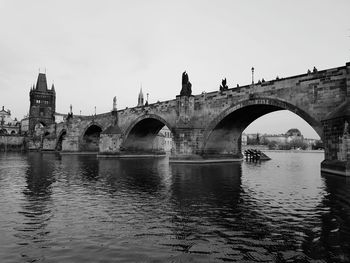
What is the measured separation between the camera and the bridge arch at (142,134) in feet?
131

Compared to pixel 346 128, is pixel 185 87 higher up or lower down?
higher up

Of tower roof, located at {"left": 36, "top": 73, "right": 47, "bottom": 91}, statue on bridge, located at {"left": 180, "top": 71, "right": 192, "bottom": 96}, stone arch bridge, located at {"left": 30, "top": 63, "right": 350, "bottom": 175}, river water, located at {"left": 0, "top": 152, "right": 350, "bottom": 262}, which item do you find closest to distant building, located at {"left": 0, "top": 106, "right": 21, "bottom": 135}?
tower roof, located at {"left": 36, "top": 73, "right": 47, "bottom": 91}

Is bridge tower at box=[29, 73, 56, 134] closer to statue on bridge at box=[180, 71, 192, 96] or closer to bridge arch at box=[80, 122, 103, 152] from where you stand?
bridge arch at box=[80, 122, 103, 152]

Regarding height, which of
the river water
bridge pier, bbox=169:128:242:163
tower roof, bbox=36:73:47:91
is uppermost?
tower roof, bbox=36:73:47:91

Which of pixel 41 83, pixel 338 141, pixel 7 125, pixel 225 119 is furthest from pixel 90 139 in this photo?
pixel 7 125

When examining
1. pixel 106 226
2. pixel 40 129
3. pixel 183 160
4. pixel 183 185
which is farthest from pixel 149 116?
pixel 40 129

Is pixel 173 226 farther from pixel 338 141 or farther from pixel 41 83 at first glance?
pixel 41 83

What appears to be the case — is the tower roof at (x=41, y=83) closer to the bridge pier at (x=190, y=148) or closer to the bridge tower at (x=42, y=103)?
the bridge tower at (x=42, y=103)

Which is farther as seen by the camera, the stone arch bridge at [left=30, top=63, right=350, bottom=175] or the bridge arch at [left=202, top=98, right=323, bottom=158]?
the bridge arch at [left=202, top=98, right=323, bottom=158]

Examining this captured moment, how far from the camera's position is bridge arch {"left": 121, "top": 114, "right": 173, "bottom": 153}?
39.9 m

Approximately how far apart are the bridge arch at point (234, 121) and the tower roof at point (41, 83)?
95.3 metres

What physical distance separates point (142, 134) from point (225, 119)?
19697 mm

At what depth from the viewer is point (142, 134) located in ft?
144

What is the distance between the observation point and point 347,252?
4965 mm
